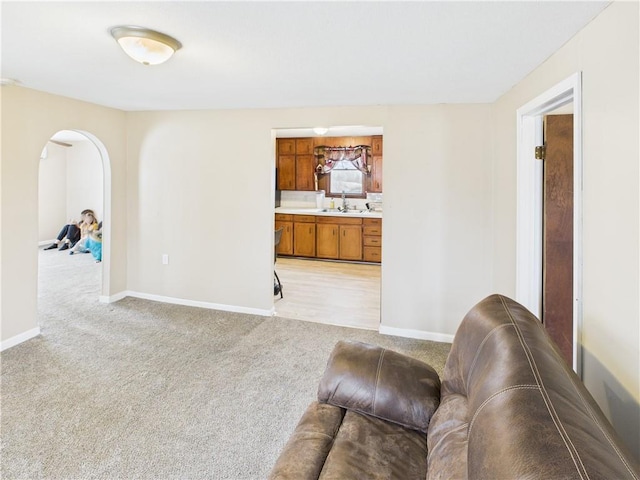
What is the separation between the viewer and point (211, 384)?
8.67ft

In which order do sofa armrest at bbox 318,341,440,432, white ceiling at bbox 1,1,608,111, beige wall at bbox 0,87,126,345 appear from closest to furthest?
1. sofa armrest at bbox 318,341,440,432
2. white ceiling at bbox 1,1,608,111
3. beige wall at bbox 0,87,126,345

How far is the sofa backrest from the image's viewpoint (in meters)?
0.71

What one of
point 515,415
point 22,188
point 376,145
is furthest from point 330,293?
point 515,415

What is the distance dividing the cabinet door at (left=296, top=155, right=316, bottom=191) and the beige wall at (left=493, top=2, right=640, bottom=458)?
573 centimetres

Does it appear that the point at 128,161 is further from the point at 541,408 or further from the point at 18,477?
the point at 541,408

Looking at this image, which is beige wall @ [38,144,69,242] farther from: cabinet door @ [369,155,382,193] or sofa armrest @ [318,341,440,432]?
sofa armrest @ [318,341,440,432]

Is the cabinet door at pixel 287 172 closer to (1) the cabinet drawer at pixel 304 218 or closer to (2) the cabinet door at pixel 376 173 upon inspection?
(1) the cabinet drawer at pixel 304 218

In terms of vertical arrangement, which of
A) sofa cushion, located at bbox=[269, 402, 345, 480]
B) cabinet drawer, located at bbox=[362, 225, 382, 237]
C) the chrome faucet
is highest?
the chrome faucet

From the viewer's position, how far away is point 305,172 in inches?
296

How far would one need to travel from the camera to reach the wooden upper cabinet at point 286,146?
7504mm

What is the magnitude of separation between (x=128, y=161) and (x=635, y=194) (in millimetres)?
4741

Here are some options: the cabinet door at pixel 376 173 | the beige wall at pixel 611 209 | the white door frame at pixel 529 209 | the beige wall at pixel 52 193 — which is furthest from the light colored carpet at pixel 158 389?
the beige wall at pixel 52 193

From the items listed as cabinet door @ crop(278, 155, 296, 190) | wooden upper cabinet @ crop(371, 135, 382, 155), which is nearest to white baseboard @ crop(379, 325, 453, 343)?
wooden upper cabinet @ crop(371, 135, 382, 155)

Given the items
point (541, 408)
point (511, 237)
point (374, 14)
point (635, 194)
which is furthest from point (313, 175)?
point (541, 408)
